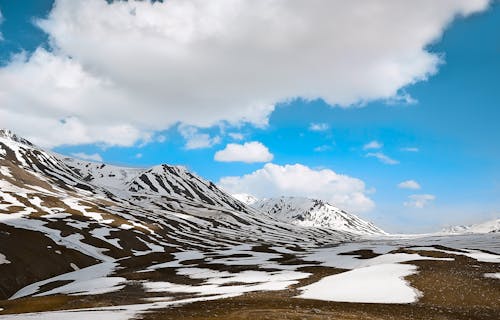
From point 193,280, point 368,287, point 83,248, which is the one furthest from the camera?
point 83,248

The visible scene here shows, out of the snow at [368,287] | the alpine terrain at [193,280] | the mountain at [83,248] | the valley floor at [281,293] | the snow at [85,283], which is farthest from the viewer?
the mountain at [83,248]

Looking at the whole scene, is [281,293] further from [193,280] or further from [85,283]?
[85,283]

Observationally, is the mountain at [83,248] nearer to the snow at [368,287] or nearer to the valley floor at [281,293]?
the valley floor at [281,293]

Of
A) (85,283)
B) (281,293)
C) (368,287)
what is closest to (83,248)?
(85,283)

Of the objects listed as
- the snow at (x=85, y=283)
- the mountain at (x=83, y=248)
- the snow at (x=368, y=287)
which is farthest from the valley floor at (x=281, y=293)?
the mountain at (x=83, y=248)

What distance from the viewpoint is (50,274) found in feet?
290

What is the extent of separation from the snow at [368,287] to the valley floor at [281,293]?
0.11m

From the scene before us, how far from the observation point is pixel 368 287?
54750 mm

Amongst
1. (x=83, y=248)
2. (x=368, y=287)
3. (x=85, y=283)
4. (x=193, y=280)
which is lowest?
(x=85, y=283)

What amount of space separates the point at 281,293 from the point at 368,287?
37.5 feet

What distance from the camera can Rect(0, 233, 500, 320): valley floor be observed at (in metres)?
37.2

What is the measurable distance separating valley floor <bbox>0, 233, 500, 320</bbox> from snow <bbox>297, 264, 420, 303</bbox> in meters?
0.11

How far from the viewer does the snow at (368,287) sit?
4947cm

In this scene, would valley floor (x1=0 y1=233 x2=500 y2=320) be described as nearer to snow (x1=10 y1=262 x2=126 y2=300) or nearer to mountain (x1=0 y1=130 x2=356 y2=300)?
snow (x1=10 y1=262 x2=126 y2=300)
